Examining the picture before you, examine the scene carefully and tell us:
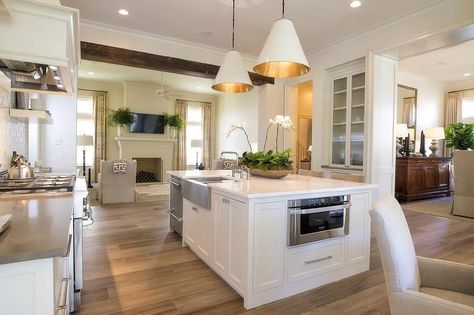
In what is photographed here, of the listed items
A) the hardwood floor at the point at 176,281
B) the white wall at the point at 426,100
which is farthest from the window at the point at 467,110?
the hardwood floor at the point at 176,281

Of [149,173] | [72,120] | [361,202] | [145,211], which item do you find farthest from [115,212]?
[149,173]

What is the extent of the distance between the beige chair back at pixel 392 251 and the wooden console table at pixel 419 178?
17.8 ft

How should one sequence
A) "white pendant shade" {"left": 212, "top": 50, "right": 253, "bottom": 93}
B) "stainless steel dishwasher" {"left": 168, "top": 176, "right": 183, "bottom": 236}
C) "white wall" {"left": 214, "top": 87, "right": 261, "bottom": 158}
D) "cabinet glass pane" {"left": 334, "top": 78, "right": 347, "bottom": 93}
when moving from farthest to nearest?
1. "white wall" {"left": 214, "top": 87, "right": 261, "bottom": 158}
2. "cabinet glass pane" {"left": 334, "top": 78, "right": 347, "bottom": 93}
3. "stainless steel dishwasher" {"left": 168, "top": 176, "right": 183, "bottom": 236}
4. "white pendant shade" {"left": 212, "top": 50, "right": 253, "bottom": 93}

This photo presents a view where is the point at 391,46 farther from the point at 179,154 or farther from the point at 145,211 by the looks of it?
the point at 179,154

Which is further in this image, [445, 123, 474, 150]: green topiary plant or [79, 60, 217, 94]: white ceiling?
[79, 60, 217, 94]: white ceiling

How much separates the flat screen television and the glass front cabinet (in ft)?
19.6

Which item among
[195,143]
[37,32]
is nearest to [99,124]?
[195,143]

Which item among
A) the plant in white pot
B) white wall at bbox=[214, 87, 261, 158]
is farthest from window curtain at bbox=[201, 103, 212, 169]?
the plant in white pot

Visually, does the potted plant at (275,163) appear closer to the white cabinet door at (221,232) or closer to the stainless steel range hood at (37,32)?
the white cabinet door at (221,232)

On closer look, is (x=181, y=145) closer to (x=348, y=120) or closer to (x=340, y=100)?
(x=340, y=100)

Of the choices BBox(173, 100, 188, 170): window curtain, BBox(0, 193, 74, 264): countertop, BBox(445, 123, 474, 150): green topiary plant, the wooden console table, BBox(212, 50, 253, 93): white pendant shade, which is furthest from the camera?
BBox(173, 100, 188, 170): window curtain

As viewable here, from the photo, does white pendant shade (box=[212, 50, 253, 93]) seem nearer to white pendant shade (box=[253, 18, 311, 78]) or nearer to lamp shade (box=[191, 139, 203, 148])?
white pendant shade (box=[253, 18, 311, 78])

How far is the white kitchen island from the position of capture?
202 centimetres

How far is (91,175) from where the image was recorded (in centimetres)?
873
